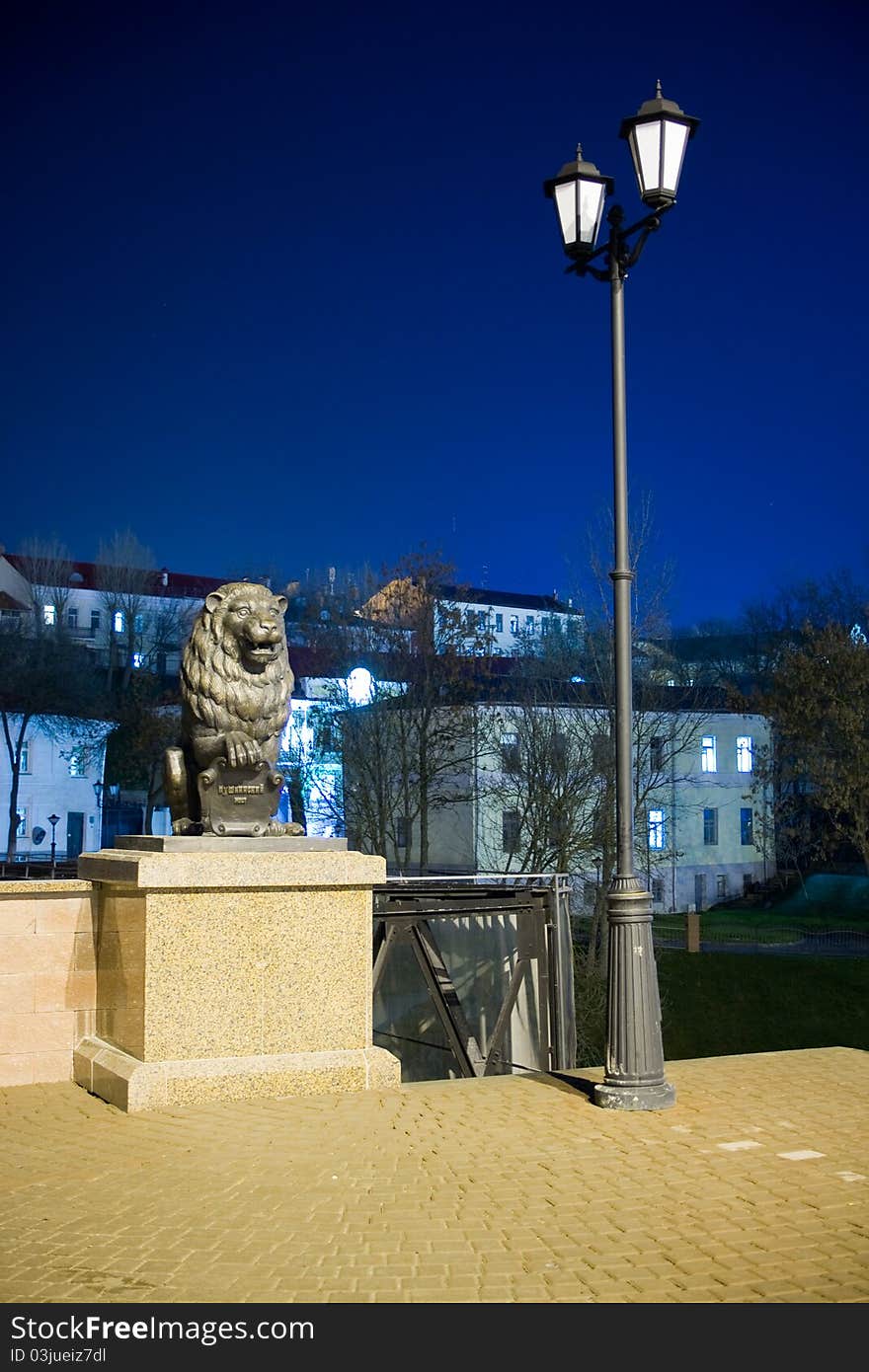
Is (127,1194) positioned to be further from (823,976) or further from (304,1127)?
(823,976)

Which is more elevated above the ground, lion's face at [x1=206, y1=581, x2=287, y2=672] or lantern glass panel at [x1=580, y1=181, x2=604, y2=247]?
lantern glass panel at [x1=580, y1=181, x2=604, y2=247]

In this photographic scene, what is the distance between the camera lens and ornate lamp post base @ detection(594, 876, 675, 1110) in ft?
27.2

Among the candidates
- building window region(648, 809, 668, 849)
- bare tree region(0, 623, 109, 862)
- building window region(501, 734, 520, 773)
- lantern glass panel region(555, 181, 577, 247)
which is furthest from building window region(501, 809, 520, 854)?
lantern glass panel region(555, 181, 577, 247)

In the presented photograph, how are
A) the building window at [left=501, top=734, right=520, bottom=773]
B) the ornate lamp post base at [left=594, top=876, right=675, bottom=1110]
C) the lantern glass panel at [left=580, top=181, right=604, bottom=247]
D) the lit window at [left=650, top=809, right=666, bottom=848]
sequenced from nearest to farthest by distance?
the ornate lamp post base at [left=594, top=876, right=675, bottom=1110] < the lantern glass panel at [left=580, top=181, right=604, bottom=247] < the building window at [left=501, top=734, right=520, bottom=773] < the lit window at [left=650, top=809, right=666, bottom=848]

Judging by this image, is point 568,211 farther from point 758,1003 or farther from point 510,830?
point 510,830

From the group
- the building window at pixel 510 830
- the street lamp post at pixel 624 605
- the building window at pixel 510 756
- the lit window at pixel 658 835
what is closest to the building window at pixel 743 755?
the lit window at pixel 658 835

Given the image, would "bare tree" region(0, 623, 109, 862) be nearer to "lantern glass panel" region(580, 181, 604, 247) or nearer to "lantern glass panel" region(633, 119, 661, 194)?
"lantern glass panel" region(580, 181, 604, 247)

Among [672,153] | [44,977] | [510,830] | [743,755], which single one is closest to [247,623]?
[44,977]

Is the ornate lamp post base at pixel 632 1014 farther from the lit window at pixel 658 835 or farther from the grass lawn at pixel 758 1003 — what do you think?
the lit window at pixel 658 835

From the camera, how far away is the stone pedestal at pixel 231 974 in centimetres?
815

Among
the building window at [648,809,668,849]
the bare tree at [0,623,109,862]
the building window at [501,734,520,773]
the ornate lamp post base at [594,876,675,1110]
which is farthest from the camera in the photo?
the bare tree at [0,623,109,862]
